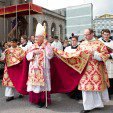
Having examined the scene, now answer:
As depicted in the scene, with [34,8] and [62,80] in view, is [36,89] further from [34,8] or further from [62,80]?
[34,8]

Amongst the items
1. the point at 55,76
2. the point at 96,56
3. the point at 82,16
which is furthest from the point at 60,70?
the point at 82,16

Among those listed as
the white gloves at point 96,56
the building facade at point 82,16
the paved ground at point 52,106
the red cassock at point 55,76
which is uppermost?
the building facade at point 82,16

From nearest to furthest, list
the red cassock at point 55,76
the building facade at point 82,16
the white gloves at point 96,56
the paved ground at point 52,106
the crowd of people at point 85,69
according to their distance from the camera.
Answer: the white gloves at point 96,56, the crowd of people at point 85,69, the paved ground at point 52,106, the red cassock at point 55,76, the building facade at point 82,16

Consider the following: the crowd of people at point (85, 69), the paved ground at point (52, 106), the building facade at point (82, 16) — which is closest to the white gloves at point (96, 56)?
the crowd of people at point (85, 69)

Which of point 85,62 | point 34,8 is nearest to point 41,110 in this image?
point 85,62

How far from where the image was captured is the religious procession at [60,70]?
5977 millimetres

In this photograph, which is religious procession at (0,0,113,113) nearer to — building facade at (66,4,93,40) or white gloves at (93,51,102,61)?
white gloves at (93,51,102,61)

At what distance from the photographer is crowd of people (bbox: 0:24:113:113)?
5.95 m

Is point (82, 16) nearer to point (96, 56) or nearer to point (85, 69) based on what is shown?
point (85, 69)

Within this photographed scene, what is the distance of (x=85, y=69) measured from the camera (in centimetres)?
604

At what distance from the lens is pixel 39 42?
21.7 ft

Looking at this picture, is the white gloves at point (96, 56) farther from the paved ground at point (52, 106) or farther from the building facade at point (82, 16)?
the building facade at point (82, 16)

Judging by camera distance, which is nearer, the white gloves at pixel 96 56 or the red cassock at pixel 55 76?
the white gloves at pixel 96 56

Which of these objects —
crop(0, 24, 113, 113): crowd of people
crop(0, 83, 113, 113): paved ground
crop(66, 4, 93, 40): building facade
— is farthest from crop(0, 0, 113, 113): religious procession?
crop(66, 4, 93, 40): building facade
